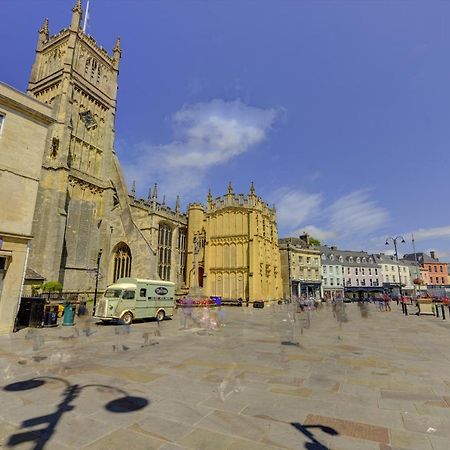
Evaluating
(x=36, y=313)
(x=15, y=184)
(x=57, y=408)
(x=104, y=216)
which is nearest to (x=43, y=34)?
(x=104, y=216)

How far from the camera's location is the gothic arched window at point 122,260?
109ft

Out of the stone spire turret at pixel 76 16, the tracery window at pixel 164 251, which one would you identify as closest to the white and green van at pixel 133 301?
the tracery window at pixel 164 251

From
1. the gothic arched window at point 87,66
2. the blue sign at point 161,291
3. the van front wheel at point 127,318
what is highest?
the gothic arched window at point 87,66

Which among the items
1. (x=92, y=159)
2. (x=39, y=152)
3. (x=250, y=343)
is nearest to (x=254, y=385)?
(x=250, y=343)

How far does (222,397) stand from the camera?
5.42 meters

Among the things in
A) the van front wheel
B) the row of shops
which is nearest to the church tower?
the van front wheel

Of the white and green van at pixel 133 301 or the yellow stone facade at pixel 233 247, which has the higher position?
the yellow stone facade at pixel 233 247

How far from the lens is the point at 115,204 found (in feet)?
114

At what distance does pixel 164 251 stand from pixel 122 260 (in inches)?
294

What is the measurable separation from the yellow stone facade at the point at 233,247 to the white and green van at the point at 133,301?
16225 mm

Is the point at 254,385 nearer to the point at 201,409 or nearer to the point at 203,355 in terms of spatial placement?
the point at 201,409

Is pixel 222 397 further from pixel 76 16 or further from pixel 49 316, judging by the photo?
pixel 76 16

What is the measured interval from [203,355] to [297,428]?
529 cm

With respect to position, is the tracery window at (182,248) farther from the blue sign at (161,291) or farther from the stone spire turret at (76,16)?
the stone spire turret at (76,16)
